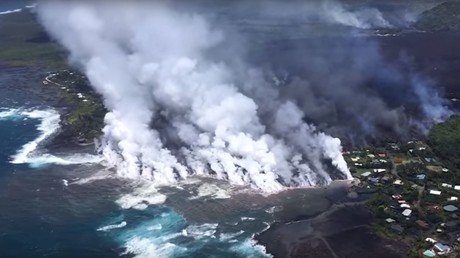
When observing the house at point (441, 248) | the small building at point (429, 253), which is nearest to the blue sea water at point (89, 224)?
the small building at point (429, 253)

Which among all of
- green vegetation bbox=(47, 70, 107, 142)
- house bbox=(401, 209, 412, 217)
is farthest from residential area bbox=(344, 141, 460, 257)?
green vegetation bbox=(47, 70, 107, 142)

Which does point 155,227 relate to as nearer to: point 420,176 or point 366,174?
point 366,174

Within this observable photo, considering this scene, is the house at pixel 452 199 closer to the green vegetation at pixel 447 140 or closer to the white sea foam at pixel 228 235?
the green vegetation at pixel 447 140

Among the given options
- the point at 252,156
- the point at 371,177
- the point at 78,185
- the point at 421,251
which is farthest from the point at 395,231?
the point at 78,185

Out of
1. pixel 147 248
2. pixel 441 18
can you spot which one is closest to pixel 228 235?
pixel 147 248

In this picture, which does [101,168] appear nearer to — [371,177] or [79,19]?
[79,19]

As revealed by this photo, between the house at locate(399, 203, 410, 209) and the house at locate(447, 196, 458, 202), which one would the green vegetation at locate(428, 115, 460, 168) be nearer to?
the house at locate(447, 196, 458, 202)

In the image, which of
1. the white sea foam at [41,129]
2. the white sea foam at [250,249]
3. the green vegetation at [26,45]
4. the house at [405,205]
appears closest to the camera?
the white sea foam at [250,249]
